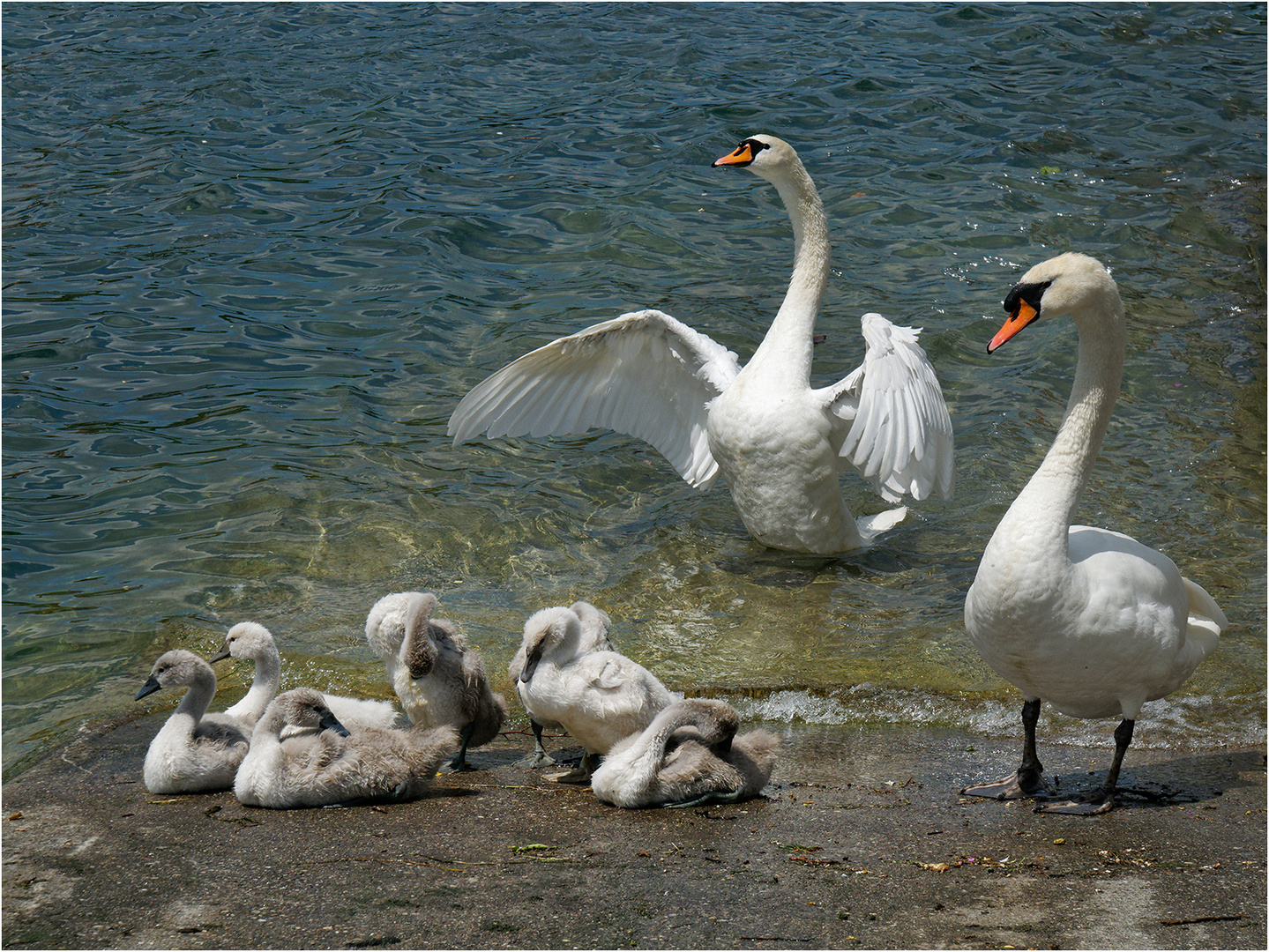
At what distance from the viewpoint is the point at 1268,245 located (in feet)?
41.5

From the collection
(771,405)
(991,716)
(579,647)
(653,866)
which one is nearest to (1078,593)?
(991,716)

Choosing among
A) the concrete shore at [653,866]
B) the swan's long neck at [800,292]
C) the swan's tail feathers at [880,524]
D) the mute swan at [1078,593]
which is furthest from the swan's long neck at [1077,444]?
the swan's tail feathers at [880,524]

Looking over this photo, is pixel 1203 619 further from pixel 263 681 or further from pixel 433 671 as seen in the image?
pixel 263 681

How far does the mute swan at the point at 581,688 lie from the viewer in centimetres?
465

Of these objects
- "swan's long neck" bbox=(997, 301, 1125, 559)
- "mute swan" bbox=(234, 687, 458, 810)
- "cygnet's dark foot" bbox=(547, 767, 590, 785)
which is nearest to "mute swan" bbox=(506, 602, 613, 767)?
"cygnet's dark foot" bbox=(547, 767, 590, 785)

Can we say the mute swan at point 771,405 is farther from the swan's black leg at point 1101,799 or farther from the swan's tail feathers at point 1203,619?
the swan's black leg at point 1101,799

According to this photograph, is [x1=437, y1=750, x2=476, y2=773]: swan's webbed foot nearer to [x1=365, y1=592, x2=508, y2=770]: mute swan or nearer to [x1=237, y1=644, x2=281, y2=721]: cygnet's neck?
[x1=365, y1=592, x2=508, y2=770]: mute swan

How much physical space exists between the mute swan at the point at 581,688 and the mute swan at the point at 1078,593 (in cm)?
132

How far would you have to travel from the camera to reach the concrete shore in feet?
11.0

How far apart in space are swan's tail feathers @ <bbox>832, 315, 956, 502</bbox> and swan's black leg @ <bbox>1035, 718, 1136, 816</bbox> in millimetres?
2050

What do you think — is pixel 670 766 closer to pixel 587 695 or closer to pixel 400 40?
pixel 587 695

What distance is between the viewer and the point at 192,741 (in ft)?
15.1

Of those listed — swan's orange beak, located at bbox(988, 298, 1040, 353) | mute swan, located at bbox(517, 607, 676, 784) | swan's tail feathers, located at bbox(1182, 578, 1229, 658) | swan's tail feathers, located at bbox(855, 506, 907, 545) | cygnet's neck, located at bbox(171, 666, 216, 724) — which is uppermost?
swan's orange beak, located at bbox(988, 298, 1040, 353)

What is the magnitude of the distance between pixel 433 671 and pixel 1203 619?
3175 mm
